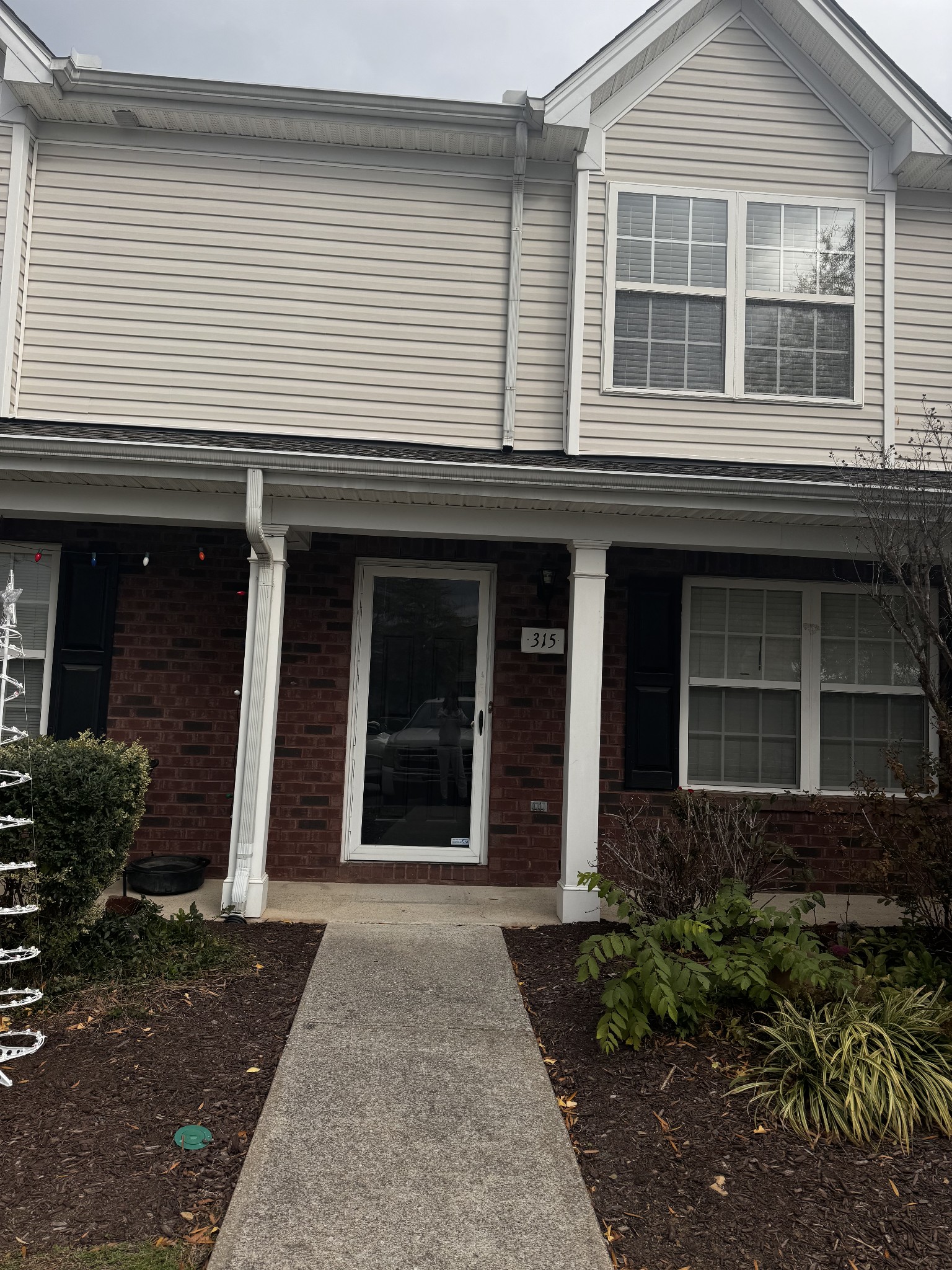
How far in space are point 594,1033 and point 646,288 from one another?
4.86 meters

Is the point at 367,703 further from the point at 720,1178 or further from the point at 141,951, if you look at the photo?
the point at 720,1178

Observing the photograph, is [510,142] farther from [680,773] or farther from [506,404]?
[680,773]

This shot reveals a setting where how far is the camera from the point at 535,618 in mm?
6652

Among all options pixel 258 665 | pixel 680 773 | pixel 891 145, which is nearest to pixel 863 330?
pixel 891 145

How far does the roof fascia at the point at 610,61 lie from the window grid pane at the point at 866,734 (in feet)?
14.6

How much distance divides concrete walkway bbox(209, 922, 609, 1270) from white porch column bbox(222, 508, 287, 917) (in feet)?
3.89

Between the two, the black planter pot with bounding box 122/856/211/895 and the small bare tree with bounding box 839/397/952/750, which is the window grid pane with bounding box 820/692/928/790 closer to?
the small bare tree with bounding box 839/397/952/750

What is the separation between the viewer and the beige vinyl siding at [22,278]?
6230mm

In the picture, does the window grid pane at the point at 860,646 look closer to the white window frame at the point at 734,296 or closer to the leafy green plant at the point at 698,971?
the white window frame at the point at 734,296

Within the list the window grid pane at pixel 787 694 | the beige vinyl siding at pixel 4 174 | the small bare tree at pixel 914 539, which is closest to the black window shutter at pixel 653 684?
the window grid pane at pixel 787 694

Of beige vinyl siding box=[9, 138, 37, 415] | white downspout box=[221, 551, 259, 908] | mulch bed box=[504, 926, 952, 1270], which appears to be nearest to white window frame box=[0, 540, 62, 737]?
beige vinyl siding box=[9, 138, 37, 415]

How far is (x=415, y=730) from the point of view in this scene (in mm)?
6551

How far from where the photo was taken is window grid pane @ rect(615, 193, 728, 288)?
6.47 meters

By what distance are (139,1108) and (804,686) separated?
5.12 metres
